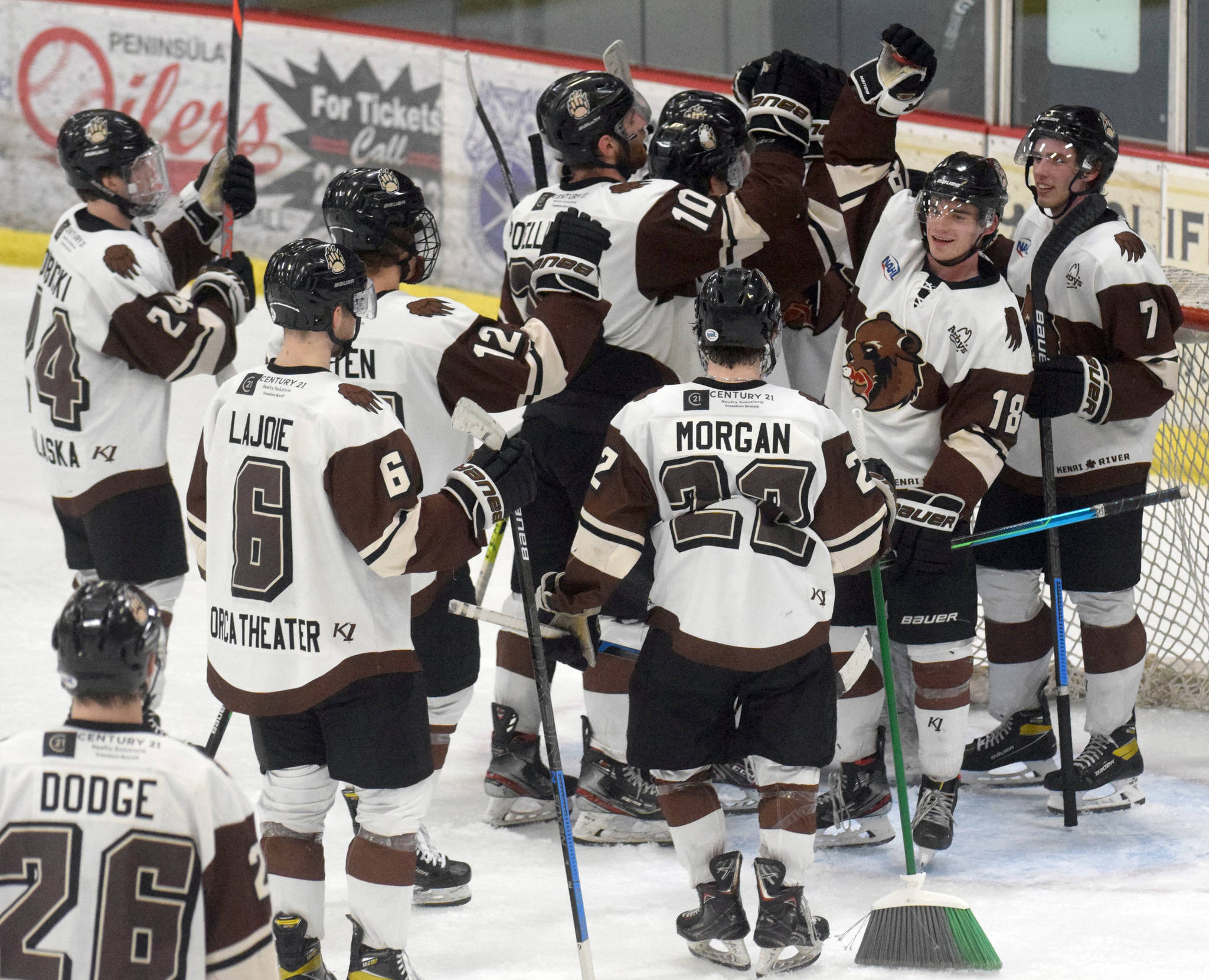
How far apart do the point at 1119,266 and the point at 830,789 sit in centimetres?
129

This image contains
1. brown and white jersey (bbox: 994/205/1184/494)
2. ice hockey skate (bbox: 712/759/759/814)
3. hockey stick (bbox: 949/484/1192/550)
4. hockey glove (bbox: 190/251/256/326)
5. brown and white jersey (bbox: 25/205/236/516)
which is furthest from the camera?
hockey glove (bbox: 190/251/256/326)

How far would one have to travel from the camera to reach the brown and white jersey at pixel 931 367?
3586mm

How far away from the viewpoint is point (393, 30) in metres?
8.60

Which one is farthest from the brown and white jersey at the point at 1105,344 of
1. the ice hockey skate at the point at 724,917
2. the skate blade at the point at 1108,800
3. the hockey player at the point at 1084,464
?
the ice hockey skate at the point at 724,917

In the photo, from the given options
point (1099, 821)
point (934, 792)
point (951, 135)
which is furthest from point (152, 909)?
point (951, 135)

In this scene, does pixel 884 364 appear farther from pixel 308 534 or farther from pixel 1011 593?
pixel 308 534

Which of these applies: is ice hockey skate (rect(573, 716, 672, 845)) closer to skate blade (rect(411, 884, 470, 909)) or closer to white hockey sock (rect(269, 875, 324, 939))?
skate blade (rect(411, 884, 470, 909))

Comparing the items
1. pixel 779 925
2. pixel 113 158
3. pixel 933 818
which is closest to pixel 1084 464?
pixel 933 818

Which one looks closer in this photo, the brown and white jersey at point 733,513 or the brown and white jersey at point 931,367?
the brown and white jersey at point 733,513

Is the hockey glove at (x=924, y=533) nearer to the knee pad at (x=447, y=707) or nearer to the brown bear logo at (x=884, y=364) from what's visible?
the brown bear logo at (x=884, y=364)

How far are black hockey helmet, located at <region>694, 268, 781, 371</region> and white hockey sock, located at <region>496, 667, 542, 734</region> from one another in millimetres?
1216

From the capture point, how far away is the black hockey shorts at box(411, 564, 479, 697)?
3.48 m

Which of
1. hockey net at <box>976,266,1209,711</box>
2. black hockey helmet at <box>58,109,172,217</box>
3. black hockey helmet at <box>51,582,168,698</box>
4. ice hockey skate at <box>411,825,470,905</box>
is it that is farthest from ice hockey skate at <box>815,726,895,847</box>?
black hockey helmet at <box>51,582,168,698</box>

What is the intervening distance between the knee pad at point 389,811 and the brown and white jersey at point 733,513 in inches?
17.7
